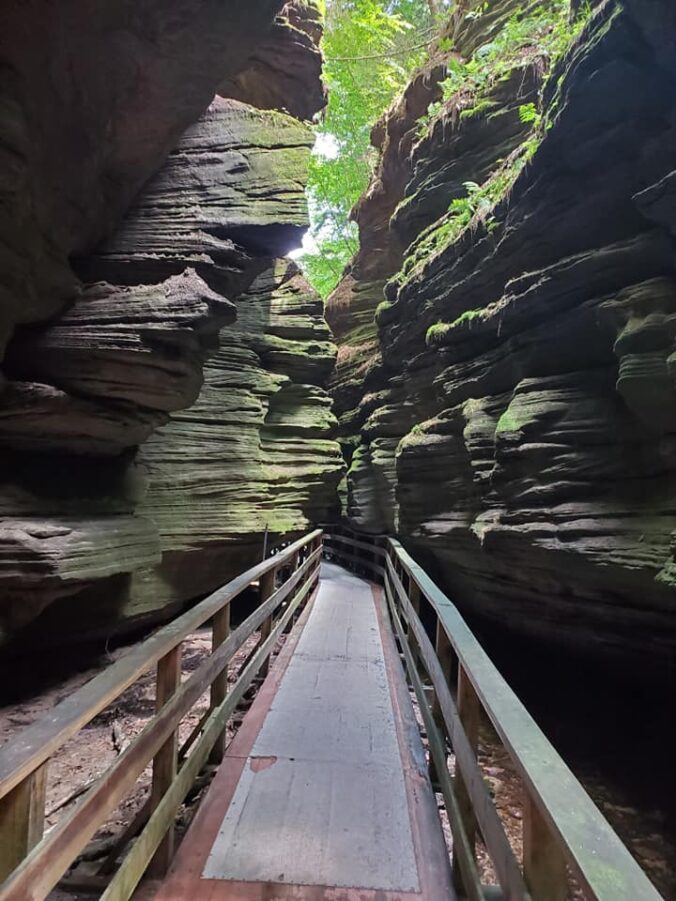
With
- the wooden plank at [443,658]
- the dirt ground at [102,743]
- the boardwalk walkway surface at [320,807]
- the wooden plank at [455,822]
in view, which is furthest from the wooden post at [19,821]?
the wooden plank at [443,658]

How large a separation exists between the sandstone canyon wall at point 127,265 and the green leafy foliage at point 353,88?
33.8 ft

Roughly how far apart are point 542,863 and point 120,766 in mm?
1440

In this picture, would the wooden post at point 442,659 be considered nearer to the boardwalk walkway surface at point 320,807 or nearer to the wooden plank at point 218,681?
the boardwalk walkway surface at point 320,807

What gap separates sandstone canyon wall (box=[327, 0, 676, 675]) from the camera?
5.38 meters

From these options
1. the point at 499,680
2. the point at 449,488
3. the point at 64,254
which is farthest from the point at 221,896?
the point at 449,488

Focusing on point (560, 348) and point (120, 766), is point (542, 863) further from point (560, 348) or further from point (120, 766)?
point (560, 348)

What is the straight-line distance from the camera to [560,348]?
6.94 meters

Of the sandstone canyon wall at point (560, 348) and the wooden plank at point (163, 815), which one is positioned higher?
the sandstone canyon wall at point (560, 348)

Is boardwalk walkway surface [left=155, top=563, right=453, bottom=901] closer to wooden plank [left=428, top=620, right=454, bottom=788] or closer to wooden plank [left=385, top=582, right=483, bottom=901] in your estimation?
wooden plank [left=385, top=582, right=483, bottom=901]

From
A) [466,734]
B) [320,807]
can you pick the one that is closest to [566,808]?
[466,734]

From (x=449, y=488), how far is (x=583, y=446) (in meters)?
3.60

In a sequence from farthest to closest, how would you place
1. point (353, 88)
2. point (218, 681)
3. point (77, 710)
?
1. point (353, 88)
2. point (218, 681)
3. point (77, 710)

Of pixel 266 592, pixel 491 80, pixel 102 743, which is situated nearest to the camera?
pixel 266 592

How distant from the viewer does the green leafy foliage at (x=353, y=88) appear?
17266 mm
